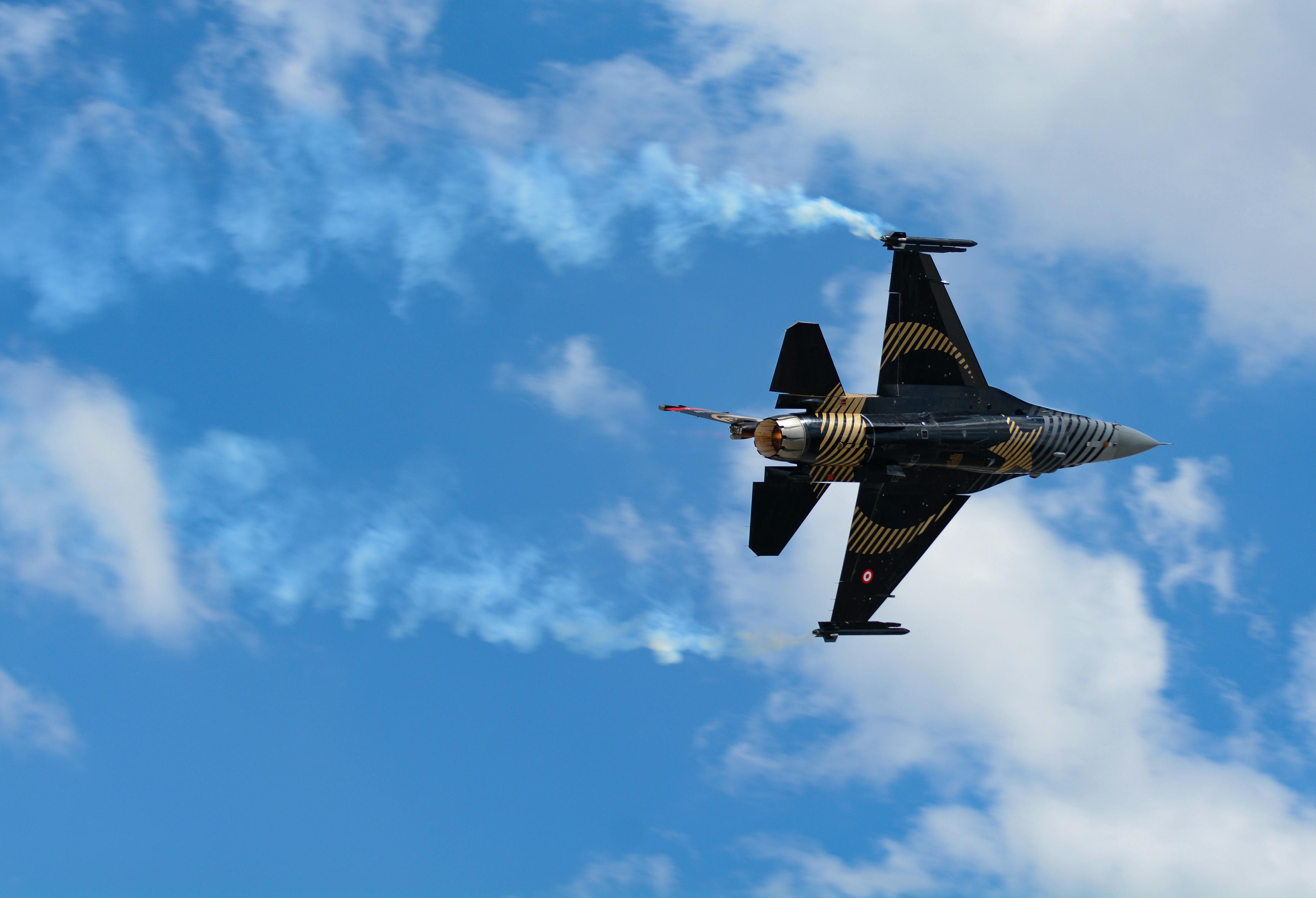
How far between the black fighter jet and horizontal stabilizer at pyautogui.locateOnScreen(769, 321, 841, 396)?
0.12ft

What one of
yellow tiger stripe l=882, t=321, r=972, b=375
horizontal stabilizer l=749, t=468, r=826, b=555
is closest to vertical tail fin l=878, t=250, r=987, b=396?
yellow tiger stripe l=882, t=321, r=972, b=375

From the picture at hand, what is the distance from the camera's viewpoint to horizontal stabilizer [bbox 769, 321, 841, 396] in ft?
160

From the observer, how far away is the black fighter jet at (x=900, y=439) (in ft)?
161

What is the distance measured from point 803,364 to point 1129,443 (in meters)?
15.0

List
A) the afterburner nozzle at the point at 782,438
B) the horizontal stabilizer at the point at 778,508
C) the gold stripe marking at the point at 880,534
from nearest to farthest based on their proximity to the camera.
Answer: the afterburner nozzle at the point at 782,438, the horizontal stabilizer at the point at 778,508, the gold stripe marking at the point at 880,534

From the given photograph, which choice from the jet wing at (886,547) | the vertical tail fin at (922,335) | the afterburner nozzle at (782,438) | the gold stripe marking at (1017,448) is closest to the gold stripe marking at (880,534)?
the jet wing at (886,547)

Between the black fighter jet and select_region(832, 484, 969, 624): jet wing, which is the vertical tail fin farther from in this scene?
select_region(832, 484, 969, 624): jet wing

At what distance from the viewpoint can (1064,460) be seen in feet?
179

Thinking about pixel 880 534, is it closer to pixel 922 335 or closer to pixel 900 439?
pixel 900 439

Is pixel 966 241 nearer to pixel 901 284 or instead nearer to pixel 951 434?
pixel 901 284

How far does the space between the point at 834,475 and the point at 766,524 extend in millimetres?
3008

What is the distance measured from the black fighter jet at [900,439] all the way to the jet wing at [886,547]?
0.05 metres

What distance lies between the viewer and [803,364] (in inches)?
1930

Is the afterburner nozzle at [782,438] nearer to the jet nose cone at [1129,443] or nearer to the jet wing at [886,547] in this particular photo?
the jet wing at [886,547]
